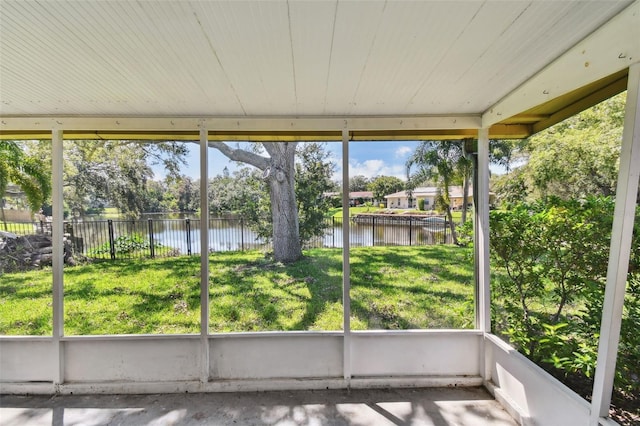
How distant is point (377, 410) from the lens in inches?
83.0

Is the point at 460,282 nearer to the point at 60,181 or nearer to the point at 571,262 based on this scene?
the point at 571,262

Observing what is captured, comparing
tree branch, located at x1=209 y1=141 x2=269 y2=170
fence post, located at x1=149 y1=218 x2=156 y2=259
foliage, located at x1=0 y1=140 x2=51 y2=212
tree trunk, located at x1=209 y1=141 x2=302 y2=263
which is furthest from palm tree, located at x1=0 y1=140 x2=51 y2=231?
tree trunk, located at x1=209 y1=141 x2=302 y2=263

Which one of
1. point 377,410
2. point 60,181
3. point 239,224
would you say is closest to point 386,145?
point 239,224

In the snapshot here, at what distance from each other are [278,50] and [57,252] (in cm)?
257

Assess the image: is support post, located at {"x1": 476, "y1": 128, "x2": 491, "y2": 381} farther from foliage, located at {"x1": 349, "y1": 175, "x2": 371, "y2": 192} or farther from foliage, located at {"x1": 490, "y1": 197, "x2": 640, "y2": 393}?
foliage, located at {"x1": 349, "y1": 175, "x2": 371, "y2": 192}

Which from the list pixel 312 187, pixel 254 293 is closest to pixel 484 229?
pixel 312 187

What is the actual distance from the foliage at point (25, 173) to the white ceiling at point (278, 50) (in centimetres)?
119

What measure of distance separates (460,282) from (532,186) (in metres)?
1.14

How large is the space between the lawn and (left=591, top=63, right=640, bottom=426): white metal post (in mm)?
1412

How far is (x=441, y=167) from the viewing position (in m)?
2.89

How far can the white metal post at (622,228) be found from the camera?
3.70 ft

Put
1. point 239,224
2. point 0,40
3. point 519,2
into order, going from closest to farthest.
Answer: point 519,2 < point 0,40 < point 239,224

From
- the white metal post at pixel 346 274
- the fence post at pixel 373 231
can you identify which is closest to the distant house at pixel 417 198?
the fence post at pixel 373 231

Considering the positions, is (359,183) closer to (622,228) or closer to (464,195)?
(464,195)
